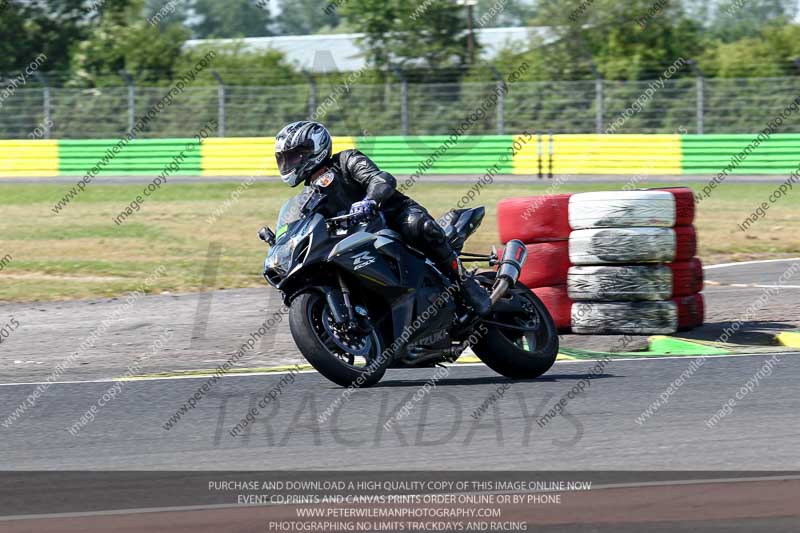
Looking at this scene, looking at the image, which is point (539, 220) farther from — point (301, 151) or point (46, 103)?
point (46, 103)

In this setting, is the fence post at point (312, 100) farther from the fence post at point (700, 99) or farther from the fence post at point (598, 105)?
the fence post at point (700, 99)

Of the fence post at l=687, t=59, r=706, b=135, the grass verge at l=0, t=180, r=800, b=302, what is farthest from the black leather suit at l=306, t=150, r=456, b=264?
the fence post at l=687, t=59, r=706, b=135

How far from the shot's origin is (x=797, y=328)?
983 centimetres

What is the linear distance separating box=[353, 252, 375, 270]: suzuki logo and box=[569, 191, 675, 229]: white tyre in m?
2.72

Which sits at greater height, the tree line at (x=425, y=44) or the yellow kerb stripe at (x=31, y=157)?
the tree line at (x=425, y=44)

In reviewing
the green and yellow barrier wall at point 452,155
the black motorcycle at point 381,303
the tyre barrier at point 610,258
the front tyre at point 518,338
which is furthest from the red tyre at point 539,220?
the green and yellow barrier wall at point 452,155

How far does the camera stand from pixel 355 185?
764 cm

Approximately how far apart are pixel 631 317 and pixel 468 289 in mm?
2238

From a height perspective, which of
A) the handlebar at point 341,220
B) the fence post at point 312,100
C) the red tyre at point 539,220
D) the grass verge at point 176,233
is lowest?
the grass verge at point 176,233

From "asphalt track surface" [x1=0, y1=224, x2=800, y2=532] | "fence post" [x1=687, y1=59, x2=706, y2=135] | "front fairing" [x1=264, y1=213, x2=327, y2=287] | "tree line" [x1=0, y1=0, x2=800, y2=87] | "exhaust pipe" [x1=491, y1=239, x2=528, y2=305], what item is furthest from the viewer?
"tree line" [x1=0, y1=0, x2=800, y2=87]

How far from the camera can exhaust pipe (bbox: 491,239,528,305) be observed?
Answer: 25.3 ft

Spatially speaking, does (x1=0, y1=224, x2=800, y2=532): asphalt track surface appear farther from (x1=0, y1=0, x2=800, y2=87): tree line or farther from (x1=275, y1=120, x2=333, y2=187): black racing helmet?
(x1=0, y1=0, x2=800, y2=87): tree line

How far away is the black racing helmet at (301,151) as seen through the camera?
750cm

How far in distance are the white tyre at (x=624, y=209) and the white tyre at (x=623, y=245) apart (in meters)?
0.06
